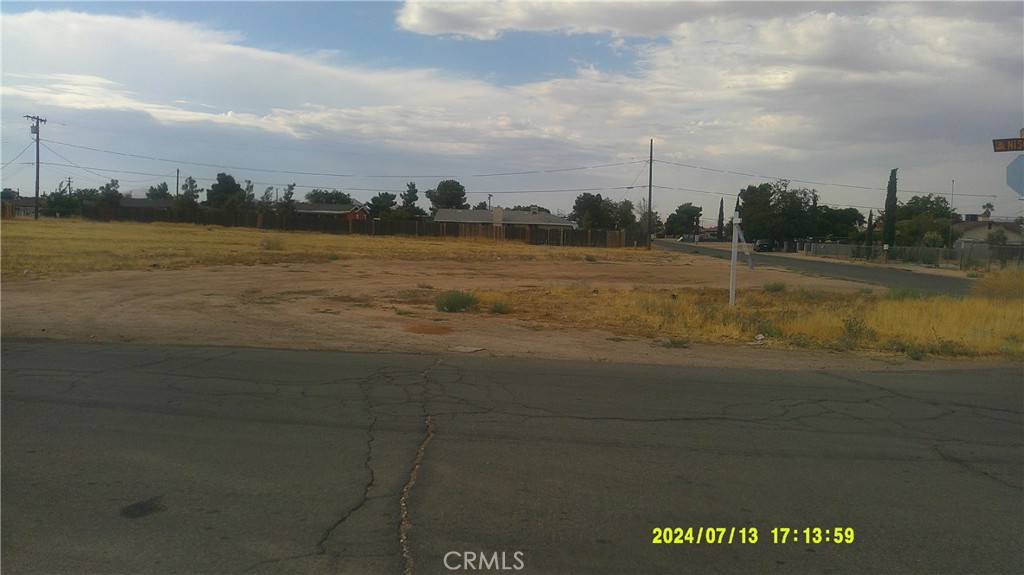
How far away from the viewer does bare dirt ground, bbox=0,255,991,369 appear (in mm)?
13203

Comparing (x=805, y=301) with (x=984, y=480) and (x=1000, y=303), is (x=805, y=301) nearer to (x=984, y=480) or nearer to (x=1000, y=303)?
(x=1000, y=303)

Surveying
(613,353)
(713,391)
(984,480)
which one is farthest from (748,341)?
(984,480)

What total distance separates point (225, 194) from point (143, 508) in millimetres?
116879

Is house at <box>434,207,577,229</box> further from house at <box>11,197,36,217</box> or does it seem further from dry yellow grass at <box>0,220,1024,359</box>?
dry yellow grass at <box>0,220,1024,359</box>

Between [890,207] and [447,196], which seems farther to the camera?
[447,196]

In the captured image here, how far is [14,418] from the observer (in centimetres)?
764

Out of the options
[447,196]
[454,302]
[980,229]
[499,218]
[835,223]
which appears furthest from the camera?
[447,196]

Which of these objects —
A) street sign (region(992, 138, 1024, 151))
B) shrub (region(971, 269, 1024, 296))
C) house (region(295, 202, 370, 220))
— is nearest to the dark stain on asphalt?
street sign (region(992, 138, 1024, 151))

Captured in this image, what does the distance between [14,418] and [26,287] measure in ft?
56.6

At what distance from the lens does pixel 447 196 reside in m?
→ 156

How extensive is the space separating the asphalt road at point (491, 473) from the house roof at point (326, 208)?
10803 centimetres

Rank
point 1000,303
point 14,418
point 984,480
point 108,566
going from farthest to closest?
1. point 1000,303
2. point 14,418
3. point 984,480
4. point 108,566

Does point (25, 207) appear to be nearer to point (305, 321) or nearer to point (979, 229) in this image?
point (305, 321)

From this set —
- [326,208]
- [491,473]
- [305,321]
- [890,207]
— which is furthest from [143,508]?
[326,208]
